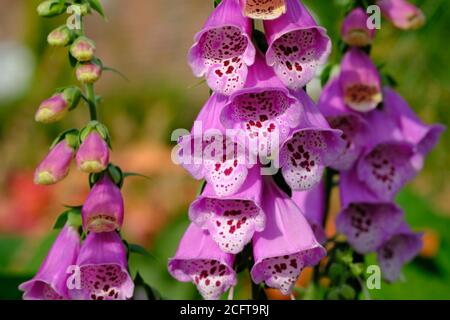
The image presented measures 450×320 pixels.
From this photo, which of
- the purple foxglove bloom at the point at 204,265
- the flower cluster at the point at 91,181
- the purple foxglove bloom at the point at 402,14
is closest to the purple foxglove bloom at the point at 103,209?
the flower cluster at the point at 91,181

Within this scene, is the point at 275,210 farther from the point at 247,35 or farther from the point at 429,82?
the point at 429,82

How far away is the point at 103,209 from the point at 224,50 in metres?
0.28

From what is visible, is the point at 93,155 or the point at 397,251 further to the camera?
the point at 397,251

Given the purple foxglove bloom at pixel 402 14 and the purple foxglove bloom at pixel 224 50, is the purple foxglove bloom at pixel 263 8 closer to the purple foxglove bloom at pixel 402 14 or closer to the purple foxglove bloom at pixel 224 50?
the purple foxglove bloom at pixel 224 50

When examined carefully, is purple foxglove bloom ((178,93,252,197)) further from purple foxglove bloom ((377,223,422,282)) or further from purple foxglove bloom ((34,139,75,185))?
purple foxglove bloom ((377,223,422,282))

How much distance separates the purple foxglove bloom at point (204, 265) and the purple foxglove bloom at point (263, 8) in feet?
1.09

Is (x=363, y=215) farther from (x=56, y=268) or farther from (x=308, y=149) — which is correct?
(x=56, y=268)

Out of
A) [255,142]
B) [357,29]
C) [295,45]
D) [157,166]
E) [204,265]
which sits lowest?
[204,265]

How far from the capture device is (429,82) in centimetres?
293

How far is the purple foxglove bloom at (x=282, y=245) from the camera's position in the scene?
1139mm

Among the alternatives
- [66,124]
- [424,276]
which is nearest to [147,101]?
[66,124]

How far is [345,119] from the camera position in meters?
1.48

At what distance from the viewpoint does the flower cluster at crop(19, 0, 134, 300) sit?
115 cm

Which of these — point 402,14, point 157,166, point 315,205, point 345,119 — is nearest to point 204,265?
point 315,205
